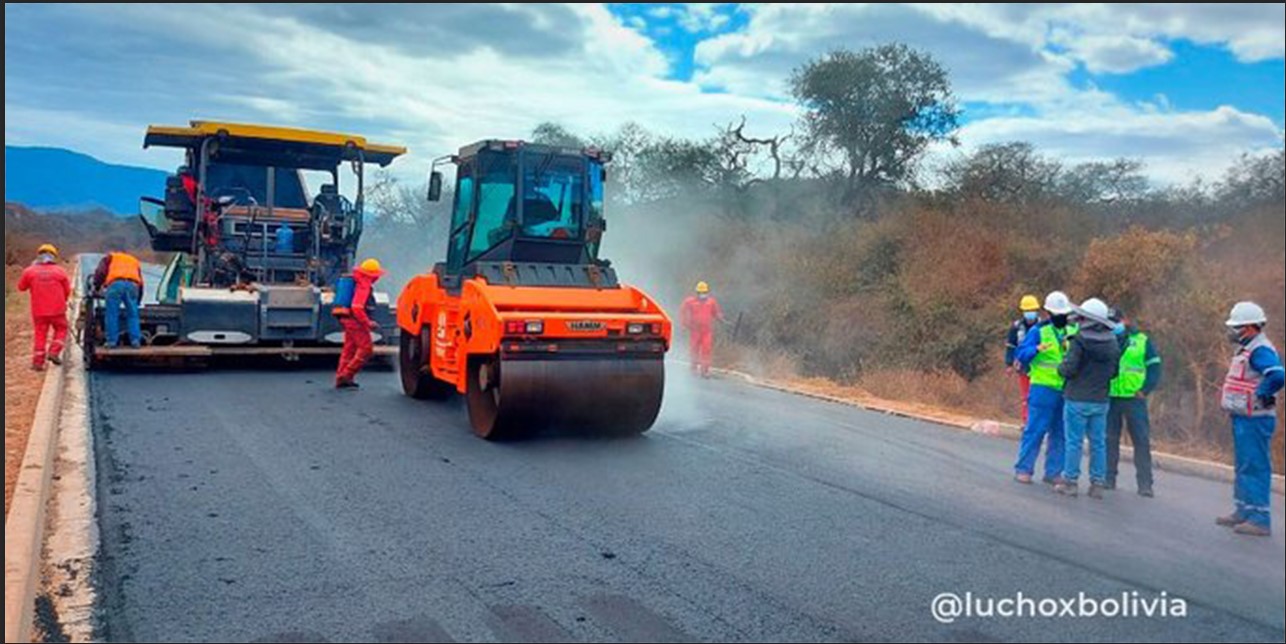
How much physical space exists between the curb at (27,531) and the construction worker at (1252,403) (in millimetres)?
5857

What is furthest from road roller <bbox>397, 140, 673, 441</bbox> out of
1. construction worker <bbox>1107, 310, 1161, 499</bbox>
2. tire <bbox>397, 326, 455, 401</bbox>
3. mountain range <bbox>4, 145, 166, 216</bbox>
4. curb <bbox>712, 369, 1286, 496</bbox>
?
curb <bbox>712, 369, 1286, 496</bbox>

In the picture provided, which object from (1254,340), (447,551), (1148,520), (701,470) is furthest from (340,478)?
(1254,340)

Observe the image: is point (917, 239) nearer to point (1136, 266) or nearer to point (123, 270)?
point (1136, 266)

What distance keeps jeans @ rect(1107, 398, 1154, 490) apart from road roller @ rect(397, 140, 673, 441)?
3.42 meters

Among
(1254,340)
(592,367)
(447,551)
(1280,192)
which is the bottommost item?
(447,551)

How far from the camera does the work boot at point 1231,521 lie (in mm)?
5285

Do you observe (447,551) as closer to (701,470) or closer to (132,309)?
(701,470)

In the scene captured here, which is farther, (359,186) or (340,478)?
(359,186)

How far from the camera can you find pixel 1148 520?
237 inches

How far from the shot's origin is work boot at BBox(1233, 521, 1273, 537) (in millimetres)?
5027

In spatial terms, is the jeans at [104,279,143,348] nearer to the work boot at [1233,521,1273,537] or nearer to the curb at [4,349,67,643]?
the curb at [4,349,67,643]

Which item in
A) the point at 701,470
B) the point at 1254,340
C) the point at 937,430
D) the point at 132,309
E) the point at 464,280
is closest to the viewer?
the point at 1254,340

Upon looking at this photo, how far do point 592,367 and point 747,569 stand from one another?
317 cm

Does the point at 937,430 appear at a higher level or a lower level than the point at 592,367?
lower
